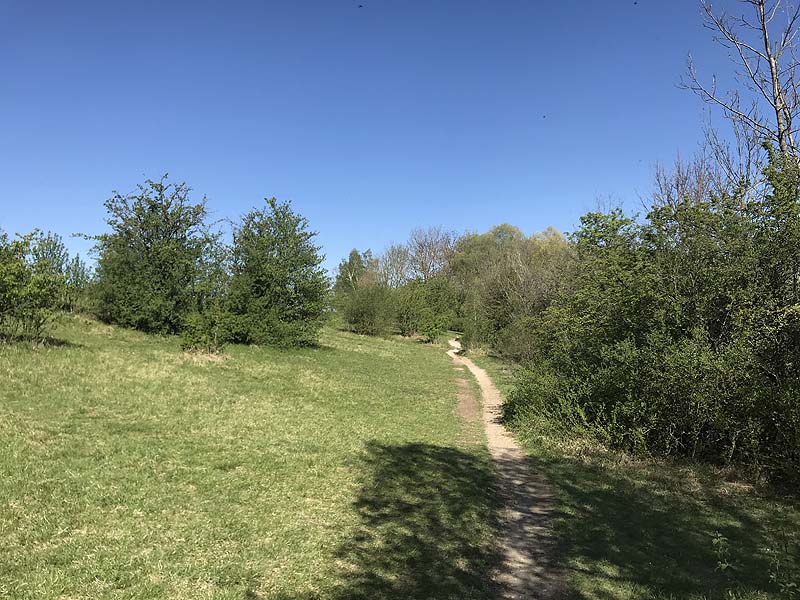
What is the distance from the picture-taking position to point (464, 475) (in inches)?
302

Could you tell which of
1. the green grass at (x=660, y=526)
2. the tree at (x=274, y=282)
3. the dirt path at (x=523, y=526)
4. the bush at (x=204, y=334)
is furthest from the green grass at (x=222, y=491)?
the tree at (x=274, y=282)

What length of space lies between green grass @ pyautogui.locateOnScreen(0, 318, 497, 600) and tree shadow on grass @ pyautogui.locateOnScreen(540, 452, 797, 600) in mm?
1015

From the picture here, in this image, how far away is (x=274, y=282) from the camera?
22.1 meters

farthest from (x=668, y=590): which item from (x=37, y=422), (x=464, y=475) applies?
(x=37, y=422)

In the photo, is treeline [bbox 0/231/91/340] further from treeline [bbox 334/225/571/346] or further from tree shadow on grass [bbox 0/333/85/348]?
treeline [bbox 334/225/571/346]

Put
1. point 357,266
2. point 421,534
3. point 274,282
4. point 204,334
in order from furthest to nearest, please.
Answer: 1. point 357,266
2. point 274,282
3. point 204,334
4. point 421,534

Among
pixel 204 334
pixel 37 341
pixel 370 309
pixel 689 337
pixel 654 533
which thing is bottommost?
pixel 654 533

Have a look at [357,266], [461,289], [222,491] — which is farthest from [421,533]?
[357,266]

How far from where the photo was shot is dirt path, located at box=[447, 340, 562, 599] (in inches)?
175

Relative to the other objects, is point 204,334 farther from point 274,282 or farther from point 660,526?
point 660,526

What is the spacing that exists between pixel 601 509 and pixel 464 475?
6.97 feet

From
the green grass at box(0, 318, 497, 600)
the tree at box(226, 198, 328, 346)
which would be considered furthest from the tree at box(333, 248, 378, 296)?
the green grass at box(0, 318, 497, 600)

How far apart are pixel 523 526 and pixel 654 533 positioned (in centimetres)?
142

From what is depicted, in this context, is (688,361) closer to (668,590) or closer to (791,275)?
(791,275)
